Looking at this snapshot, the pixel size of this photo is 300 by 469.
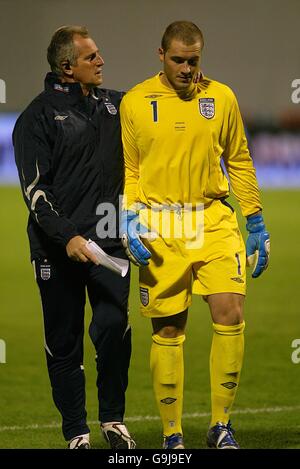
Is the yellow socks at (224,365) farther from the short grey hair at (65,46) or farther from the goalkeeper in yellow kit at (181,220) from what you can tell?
the short grey hair at (65,46)

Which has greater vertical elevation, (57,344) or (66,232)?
(66,232)

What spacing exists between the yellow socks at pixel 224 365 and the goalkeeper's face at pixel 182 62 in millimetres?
1196

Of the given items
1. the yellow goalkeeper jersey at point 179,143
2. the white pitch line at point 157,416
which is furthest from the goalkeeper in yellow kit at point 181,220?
the white pitch line at point 157,416

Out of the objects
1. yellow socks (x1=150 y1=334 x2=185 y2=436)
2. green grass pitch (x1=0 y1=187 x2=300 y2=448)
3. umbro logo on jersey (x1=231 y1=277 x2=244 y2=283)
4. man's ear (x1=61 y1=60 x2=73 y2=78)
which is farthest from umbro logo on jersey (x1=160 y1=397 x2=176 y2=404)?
man's ear (x1=61 y1=60 x2=73 y2=78)

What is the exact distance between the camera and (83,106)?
5.58 m

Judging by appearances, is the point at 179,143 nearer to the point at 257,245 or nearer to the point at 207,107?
the point at 207,107

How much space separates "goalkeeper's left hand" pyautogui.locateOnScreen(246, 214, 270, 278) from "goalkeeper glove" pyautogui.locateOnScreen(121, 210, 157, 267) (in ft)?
1.73

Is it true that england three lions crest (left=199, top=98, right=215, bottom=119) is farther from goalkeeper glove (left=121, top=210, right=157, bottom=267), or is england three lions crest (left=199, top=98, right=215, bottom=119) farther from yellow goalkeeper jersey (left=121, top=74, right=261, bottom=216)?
goalkeeper glove (left=121, top=210, right=157, bottom=267)

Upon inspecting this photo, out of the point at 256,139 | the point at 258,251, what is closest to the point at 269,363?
the point at 258,251

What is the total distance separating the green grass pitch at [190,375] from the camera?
6.23 metres

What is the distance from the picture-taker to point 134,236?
5430 mm

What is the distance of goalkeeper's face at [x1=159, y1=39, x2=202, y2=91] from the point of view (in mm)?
5340

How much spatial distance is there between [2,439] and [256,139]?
68.0 feet
